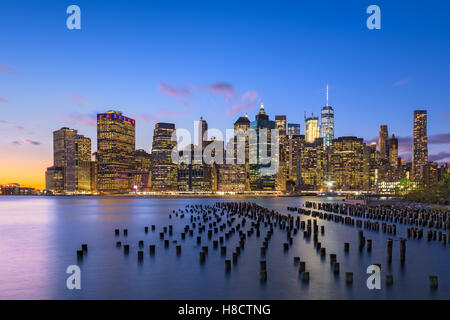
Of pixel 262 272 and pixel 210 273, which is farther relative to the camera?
pixel 210 273

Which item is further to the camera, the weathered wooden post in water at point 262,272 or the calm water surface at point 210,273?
the weathered wooden post in water at point 262,272

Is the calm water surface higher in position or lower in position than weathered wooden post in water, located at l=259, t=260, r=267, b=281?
lower

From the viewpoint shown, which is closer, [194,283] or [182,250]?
[194,283]

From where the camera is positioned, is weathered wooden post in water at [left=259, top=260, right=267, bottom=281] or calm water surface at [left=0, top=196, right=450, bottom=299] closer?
calm water surface at [left=0, top=196, right=450, bottom=299]

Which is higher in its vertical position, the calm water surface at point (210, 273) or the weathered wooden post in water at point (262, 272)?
the weathered wooden post in water at point (262, 272)

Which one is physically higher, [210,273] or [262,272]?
[262,272]

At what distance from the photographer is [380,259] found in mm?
27562

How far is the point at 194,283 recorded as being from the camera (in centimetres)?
2206
